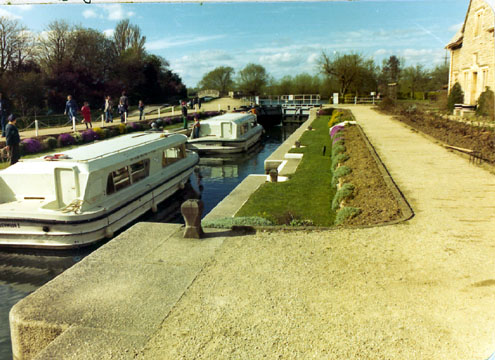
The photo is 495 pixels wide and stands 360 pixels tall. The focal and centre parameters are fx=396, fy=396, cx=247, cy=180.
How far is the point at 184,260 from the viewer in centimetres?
623

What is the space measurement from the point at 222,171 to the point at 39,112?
1558 centimetres

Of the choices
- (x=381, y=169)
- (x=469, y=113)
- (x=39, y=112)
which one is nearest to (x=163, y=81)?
(x=39, y=112)

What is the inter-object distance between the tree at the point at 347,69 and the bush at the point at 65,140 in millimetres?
46861

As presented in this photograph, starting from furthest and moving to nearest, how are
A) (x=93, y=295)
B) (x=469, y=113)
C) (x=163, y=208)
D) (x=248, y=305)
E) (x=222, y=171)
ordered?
(x=469, y=113) → (x=222, y=171) → (x=163, y=208) → (x=93, y=295) → (x=248, y=305)

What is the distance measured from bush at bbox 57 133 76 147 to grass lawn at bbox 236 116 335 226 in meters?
12.6

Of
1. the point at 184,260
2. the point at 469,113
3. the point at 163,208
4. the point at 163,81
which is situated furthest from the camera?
the point at 163,81

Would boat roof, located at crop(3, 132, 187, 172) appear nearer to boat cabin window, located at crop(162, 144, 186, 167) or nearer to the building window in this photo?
boat cabin window, located at crop(162, 144, 186, 167)

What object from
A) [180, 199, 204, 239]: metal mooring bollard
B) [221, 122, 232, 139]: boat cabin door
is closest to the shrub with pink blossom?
[221, 122, 232, 139]: boat cabin door

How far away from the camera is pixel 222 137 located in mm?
26250

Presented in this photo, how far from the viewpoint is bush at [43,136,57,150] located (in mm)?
19547

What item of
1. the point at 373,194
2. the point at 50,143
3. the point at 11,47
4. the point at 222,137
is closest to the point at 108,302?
the point at 373,194

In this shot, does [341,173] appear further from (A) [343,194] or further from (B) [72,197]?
(B) [72,197]

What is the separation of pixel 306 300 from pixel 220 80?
218 feet

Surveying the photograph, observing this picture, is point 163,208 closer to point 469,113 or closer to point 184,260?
point 184,260
